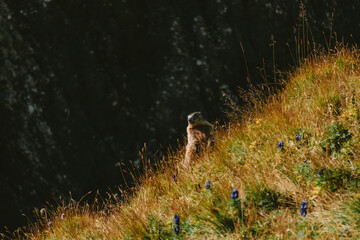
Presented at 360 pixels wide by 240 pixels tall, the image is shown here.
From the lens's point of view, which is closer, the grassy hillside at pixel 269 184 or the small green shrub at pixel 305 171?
the grassy hillside at pixel 269 184

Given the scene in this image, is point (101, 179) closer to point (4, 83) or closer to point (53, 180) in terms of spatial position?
point (53, 180)

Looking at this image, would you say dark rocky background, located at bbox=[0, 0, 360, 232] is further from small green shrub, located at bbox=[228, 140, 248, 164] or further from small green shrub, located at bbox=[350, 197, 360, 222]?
small green shrub, located at bbox=[350, 197, 360, 222]

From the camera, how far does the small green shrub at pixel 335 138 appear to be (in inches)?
129

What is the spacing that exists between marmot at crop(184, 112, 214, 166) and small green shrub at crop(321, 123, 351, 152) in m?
1.49

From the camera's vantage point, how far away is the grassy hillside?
277 cm

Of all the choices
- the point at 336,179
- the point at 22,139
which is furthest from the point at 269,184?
the point at 22,139

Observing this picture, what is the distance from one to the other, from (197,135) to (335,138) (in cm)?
180

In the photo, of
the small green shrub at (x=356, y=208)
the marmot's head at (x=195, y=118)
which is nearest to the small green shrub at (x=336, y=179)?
the small green shrub at (x=356, y=208)

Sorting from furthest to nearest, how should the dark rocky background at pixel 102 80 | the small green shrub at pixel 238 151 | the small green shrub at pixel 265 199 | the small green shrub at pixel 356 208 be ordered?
the dark rocky background at pixel 102 80 < the small green shrub at pixel 238 151 < the small green shrub at pixel 265 199 < the small green shrub at pixel 356 208

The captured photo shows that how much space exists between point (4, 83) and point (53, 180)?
1616mm

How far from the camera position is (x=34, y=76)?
545cm

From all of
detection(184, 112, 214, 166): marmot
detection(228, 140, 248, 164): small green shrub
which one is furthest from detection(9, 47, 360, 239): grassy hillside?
detection(184, 112, 214, 166): marmot

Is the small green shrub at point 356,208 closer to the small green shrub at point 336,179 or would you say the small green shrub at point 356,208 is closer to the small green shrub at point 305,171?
the small green shrub at point 336,179

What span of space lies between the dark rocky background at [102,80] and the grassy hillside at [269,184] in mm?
948
